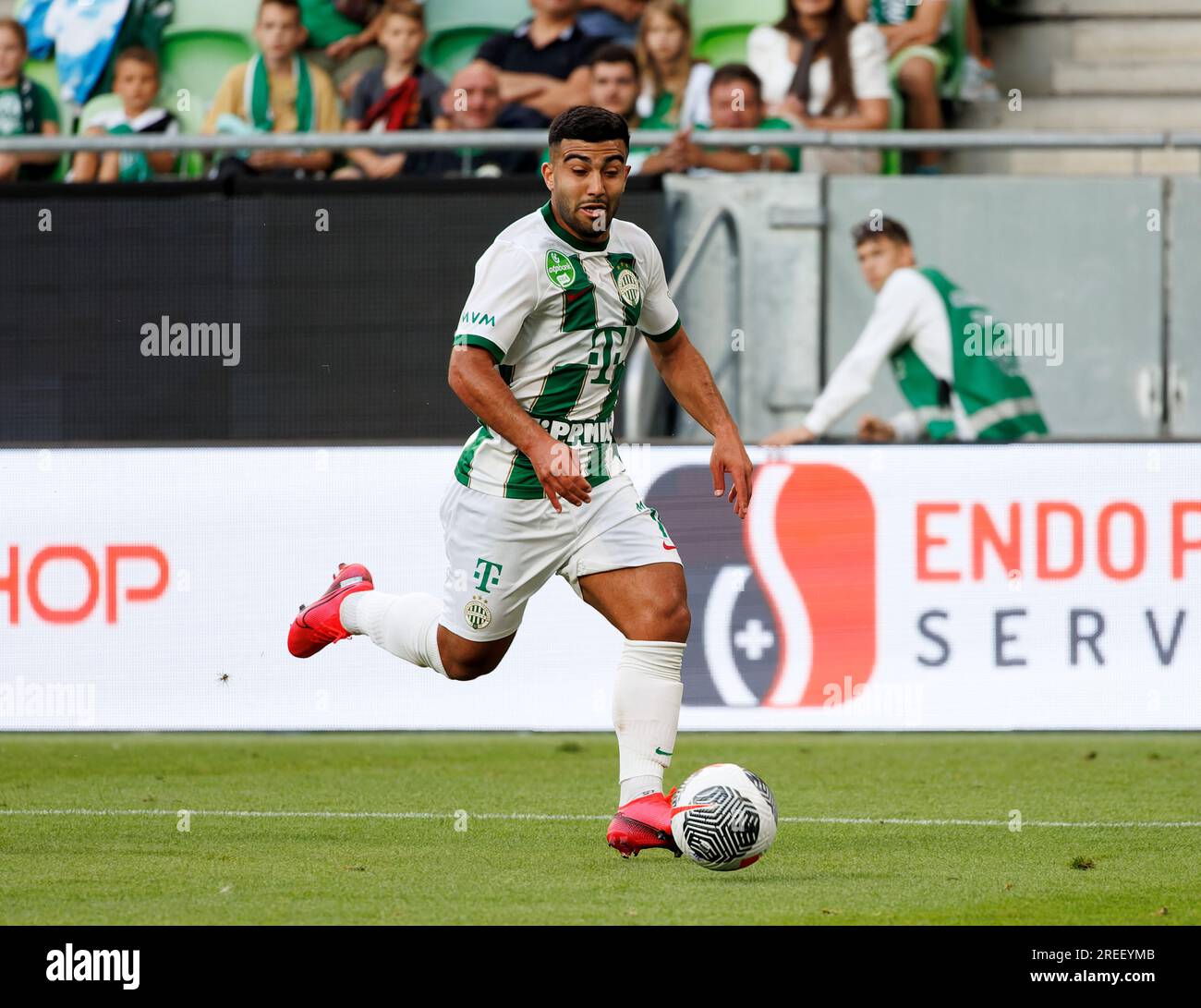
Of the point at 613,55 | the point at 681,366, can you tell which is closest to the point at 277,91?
the point at 613,55

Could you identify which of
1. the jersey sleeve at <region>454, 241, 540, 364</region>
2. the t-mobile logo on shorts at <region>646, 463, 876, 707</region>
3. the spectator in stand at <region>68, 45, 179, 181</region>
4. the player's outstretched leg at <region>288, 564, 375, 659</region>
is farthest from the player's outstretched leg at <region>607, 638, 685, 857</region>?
the spectator in stand at <region>68, 45, 179, 181</region>

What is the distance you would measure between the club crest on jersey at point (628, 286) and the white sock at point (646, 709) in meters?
1.00

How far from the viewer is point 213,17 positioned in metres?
13.0

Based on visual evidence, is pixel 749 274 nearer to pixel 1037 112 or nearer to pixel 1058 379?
pixel 1058 379

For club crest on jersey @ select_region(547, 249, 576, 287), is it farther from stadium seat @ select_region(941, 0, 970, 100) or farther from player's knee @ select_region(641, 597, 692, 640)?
stadium seat @ select_region(941, 0, 970, 100)

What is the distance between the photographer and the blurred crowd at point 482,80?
1160cm

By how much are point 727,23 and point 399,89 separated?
205cm

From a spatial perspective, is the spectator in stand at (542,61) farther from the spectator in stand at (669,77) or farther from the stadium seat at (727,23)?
the stadium seat at (727,23)

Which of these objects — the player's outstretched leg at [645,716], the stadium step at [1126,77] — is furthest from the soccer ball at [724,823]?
the stadium step at [1126,77]

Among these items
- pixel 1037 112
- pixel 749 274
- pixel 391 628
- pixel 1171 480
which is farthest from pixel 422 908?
pixel 1037 112

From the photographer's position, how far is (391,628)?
6824 mm

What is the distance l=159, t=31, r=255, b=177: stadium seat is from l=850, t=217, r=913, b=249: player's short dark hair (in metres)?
4.18

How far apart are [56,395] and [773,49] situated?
4.64 metres

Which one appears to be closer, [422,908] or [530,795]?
[422,908]
